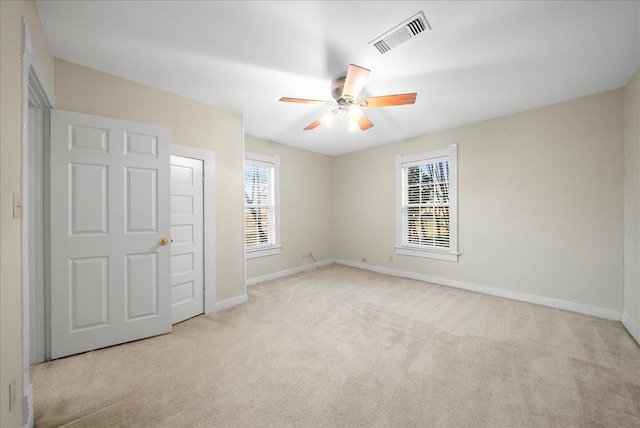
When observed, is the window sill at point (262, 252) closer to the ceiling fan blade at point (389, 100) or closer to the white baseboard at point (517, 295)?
the white baseboard at point (517, 295)

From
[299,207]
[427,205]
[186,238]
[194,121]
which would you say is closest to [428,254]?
[427,205]

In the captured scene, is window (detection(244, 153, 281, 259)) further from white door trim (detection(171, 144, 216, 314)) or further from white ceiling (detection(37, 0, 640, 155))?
white ceiling (detection(37, 0, 640, 155))

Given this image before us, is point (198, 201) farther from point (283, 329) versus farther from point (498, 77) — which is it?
point (498, 77)

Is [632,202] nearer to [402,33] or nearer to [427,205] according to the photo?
[427,205]

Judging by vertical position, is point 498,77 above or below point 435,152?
above

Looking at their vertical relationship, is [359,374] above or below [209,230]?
below

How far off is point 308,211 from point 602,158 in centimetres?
421

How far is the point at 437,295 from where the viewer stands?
3.56 metres

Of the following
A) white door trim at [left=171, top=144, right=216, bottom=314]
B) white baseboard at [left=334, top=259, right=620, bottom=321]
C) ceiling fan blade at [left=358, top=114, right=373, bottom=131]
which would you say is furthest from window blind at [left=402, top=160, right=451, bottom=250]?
white door trim at [left=171, top=144, right=216, bottom=314]

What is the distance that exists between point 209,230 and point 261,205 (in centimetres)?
151

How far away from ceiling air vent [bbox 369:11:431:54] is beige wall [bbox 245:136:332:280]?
2.83 meters

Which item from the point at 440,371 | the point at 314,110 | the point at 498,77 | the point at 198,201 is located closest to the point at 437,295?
the point at 440,371

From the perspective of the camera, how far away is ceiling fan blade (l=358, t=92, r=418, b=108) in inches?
81.7

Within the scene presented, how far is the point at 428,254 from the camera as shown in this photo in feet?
13.8
